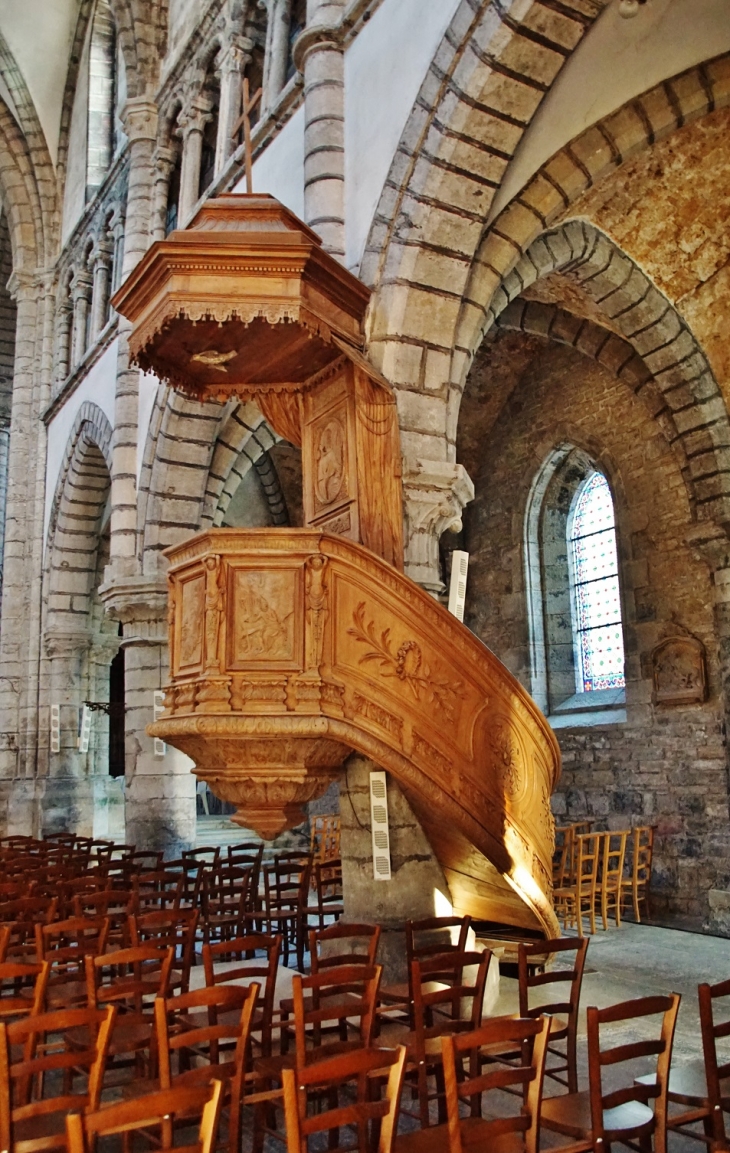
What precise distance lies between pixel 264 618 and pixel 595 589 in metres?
7.76

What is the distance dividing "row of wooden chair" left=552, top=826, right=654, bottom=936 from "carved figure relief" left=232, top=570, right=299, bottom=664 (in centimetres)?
400

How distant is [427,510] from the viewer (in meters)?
6.50

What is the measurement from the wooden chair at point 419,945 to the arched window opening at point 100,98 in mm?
13385

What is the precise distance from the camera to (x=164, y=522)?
438 inches

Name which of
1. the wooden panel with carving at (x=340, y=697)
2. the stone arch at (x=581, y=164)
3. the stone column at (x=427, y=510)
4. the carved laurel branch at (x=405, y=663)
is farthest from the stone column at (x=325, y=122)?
the carved laurel branch at (x=405, y=663)

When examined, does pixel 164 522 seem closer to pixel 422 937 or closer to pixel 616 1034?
pixel 422 937

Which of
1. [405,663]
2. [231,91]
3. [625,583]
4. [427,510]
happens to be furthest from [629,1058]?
[231,91]

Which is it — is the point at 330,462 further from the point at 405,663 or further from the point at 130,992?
the point at 130,992

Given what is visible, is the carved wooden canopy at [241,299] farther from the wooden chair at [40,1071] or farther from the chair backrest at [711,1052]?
the chair backrest at [711,1052]

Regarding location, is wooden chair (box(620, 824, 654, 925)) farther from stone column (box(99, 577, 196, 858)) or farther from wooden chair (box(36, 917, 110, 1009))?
wooden chair (box(36, 917, 110, 1009))

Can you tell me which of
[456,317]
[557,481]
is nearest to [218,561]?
[456,317]

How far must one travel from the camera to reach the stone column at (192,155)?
11.5 metres

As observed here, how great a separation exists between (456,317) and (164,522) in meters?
5.26

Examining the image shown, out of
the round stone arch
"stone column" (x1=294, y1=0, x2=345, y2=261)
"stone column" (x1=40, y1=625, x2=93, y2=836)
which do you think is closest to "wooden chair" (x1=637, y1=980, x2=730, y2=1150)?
the round stone arch
